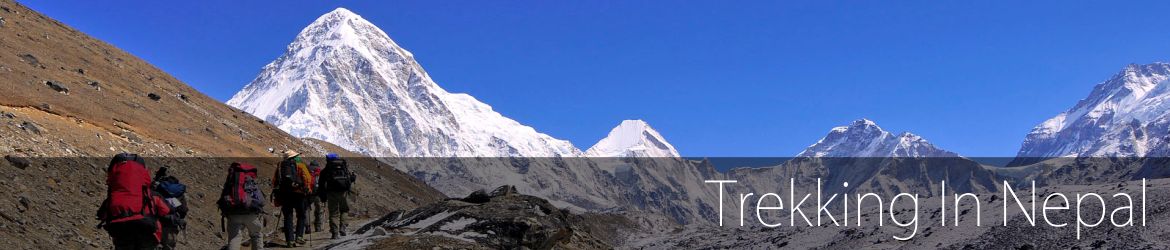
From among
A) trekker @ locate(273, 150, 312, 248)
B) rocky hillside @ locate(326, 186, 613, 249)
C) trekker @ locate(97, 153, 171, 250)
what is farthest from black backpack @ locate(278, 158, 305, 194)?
trekker @ locate(97, 153, 171, 250)

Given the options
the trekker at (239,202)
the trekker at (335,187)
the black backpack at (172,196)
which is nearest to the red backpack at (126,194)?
the black backpack at (172,196)

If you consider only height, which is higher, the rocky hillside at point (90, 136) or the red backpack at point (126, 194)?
the rocky hillside at point (90, 136)

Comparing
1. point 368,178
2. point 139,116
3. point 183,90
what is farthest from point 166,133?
point 183,90

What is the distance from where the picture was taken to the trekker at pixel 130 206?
14273 millimetres

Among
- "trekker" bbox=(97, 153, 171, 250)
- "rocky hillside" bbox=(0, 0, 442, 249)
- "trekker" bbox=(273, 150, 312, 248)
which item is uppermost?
"rocky hillside" bbox=(0, 0, 442, 249)

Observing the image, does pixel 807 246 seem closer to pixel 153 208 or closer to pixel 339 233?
pixel 339 233

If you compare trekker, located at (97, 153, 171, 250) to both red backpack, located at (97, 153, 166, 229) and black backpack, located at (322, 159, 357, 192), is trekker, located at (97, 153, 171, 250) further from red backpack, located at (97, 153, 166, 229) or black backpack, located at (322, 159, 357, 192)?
black backpack, located at (322, 159, 357, 192)

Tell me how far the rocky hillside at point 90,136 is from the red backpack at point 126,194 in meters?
5.86

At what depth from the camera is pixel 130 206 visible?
47.0ft

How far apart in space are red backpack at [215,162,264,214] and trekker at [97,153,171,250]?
289 cm

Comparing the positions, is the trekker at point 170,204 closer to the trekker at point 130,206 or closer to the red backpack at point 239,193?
the trekker at point 130,206

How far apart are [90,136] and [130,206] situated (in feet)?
80.0

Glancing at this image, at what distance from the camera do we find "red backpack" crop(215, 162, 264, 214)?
1764 centimetres

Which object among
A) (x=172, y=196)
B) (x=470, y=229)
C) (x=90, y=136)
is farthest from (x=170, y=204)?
(x=90, y=136)
